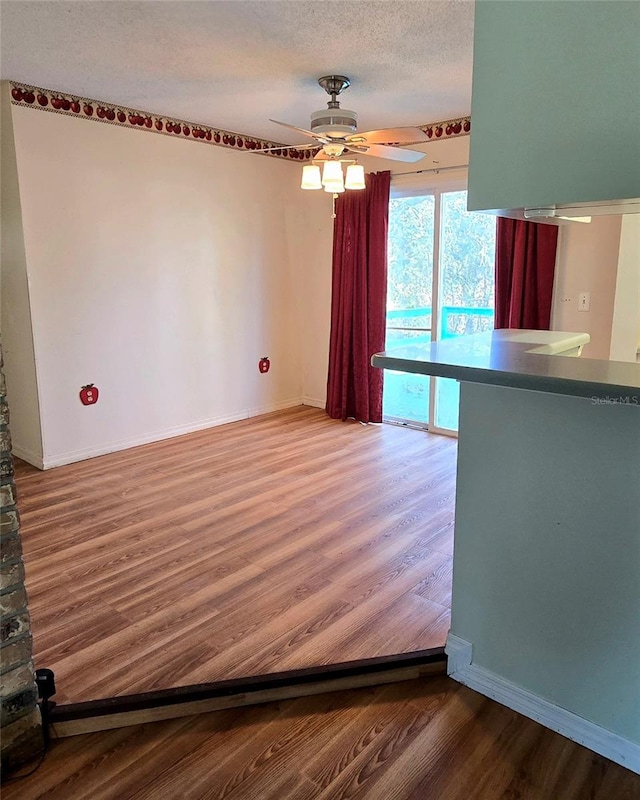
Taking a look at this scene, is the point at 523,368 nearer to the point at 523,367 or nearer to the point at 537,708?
the point at 523,367

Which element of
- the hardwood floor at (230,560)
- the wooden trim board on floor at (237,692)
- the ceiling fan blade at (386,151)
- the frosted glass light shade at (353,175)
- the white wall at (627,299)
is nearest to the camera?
the wooden trim board on floor at (237,692)

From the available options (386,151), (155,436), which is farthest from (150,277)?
(386,151)

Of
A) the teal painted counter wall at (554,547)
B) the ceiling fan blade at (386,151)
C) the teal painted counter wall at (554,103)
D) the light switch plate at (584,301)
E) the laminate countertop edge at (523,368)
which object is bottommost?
the teal painted counter wall at (554,547)

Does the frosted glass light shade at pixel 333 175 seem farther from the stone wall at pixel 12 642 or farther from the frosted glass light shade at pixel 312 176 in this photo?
the stone wall at pixel 12 642

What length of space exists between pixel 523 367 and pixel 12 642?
163 cm

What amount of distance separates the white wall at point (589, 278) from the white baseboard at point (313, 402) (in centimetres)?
244

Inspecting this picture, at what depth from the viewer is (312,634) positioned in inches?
86.2

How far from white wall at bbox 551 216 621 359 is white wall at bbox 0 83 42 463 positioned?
11.8 ft

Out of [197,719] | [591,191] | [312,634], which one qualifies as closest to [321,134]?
[591,191]

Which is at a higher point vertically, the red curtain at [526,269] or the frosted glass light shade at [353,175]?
the frosted glass light shade at [353,175]

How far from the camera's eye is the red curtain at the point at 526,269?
12.8 feet

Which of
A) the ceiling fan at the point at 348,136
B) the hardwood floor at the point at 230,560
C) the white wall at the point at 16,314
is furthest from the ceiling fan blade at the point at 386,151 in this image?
the white wall at the point at 16,314

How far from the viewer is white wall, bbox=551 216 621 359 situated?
368cm

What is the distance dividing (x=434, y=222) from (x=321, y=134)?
6.23 feet
